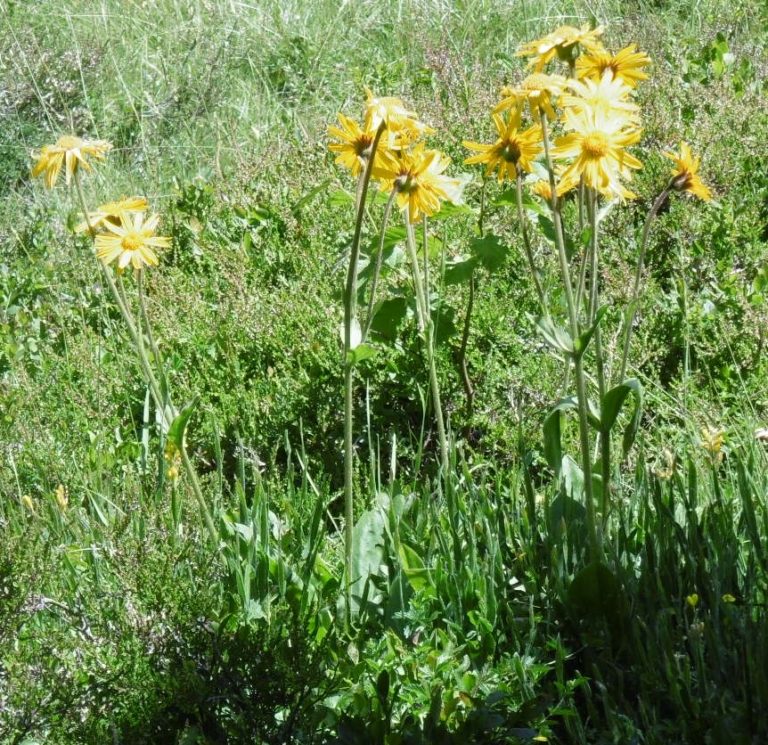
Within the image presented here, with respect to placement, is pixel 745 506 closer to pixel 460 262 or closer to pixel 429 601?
pixel 429 601

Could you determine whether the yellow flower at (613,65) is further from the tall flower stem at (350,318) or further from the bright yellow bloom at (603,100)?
the tall flower stem at (350,318)

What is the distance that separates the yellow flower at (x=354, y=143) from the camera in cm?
199

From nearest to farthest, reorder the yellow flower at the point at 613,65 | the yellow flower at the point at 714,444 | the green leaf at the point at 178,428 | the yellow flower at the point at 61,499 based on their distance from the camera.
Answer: the yellow flower at the point at 613,65 → the green leaf at the point at 178,428 → the yellow flower at the point at 714,444 → the yellow flower at the point at 61,499

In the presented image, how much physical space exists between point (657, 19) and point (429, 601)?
13.1 feet

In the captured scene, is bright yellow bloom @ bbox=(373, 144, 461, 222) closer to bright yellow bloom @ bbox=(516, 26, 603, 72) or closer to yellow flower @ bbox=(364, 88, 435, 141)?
yellow flower @ bbox=(364, 88, 435, 141)

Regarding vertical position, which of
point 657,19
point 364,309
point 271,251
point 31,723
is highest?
point 657,19

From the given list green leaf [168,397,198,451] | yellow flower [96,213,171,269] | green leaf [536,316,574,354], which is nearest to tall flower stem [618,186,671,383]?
green leaf [536,316,574,354]

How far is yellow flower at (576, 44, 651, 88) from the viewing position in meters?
1.94

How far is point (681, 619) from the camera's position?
1970 millimetres

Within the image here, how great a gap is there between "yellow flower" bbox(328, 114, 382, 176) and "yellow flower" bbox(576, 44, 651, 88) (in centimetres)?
40

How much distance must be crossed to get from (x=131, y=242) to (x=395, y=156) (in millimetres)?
579

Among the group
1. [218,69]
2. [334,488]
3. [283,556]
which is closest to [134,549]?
[283,556]

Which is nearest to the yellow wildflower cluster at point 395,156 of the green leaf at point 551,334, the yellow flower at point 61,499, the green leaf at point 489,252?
the green leaf at point 551,334

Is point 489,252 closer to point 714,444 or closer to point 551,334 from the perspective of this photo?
point 714,444
